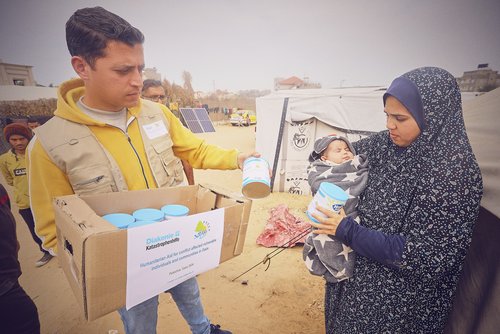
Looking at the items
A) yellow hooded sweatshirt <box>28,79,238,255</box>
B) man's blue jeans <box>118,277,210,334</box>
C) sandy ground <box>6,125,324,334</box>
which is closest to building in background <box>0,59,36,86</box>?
sandy ground <box>6,125,324,334</box>

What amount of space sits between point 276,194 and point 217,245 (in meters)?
5.35

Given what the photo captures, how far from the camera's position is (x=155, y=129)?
5.60 feet

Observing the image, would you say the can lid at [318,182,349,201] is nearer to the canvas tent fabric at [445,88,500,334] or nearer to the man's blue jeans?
the canvas tent fabric at [445,88,500,334]

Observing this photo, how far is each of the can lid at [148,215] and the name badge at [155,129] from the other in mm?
557

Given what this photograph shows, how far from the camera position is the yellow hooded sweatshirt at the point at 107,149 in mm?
1273

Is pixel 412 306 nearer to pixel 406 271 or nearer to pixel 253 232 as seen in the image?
pixel 406 271

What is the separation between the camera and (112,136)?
1497 millimetres

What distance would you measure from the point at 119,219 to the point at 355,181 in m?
1.47

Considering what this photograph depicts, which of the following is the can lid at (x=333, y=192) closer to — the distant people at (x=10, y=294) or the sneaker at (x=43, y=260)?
the distant people at (x=10, y=294)

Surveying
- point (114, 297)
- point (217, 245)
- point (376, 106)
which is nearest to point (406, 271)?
point (217, 245)

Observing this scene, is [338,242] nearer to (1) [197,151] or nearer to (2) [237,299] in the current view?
(1) [197,151]

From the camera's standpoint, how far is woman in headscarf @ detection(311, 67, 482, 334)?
111 centimetres

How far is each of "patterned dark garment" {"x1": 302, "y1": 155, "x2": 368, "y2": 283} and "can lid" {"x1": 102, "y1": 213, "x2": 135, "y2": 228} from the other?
117 centimetres

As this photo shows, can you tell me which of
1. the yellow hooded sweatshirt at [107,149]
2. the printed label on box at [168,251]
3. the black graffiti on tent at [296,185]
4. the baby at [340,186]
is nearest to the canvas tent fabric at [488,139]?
the baby at [340,186]
